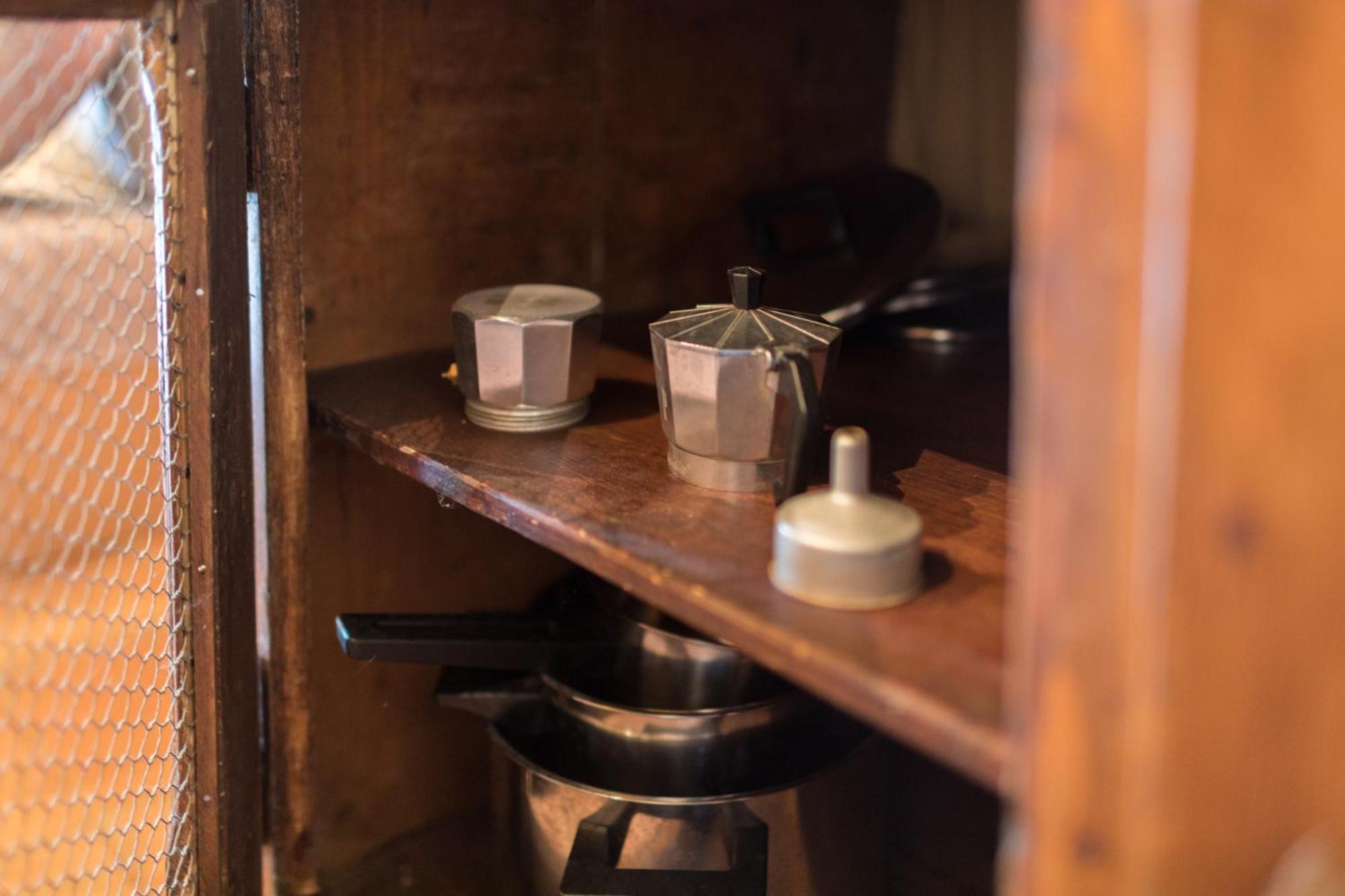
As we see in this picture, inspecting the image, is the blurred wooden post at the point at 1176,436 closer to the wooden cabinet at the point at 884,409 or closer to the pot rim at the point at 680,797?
the wooden cabinet at the point at 884,409

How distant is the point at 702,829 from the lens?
3.25 feet

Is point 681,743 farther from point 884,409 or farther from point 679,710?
point 884,409

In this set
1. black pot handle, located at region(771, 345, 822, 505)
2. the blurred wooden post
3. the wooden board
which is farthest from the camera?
the wooden board

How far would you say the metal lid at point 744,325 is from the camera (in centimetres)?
86

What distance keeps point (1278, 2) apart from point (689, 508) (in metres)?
0.49

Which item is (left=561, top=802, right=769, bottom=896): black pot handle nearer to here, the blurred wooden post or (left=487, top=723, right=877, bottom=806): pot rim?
(left=487, top=723, right=877, bottom=806): pot rim

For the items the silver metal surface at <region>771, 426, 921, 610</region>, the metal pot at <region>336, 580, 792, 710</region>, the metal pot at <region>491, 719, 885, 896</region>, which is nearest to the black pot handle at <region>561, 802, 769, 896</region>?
the metal pot at <region>491, 719, 885, 896</region>

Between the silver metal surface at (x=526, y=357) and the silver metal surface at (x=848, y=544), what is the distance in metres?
0.33

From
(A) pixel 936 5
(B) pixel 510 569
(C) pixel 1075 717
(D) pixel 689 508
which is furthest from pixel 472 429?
(A) pixel 936 5

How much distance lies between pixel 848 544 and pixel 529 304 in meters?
0.43

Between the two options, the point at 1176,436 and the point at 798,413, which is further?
the point at 798,413

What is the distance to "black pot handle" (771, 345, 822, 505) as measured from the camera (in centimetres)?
81

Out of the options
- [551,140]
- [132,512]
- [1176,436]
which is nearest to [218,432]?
[132,512]

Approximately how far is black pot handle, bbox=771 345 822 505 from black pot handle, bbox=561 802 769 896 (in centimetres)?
31
